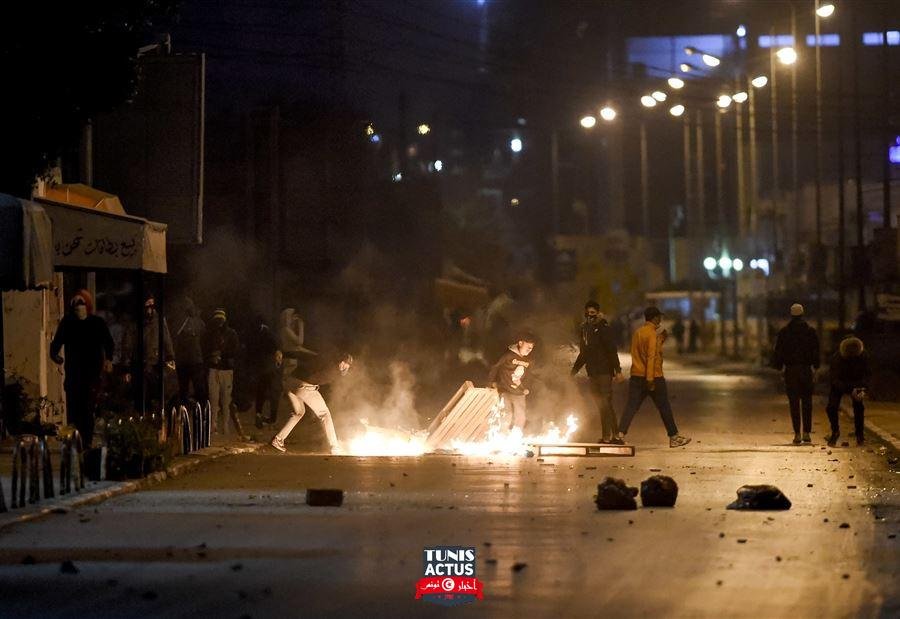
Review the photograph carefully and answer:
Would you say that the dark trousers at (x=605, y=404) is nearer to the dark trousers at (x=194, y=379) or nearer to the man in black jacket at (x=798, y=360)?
the man in black jacket at (x=798, y=360)

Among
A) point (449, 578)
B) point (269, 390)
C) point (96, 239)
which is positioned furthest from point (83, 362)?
point (449, 578)

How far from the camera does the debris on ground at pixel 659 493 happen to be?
13320mm

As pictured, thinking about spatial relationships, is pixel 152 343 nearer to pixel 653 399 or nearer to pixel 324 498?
pixel 653 399

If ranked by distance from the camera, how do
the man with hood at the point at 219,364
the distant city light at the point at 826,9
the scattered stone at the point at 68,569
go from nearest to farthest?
the scattered stone at the point at 68,569 < the man with hood at the point at 219,364 < the distant city light at the point at 826,9

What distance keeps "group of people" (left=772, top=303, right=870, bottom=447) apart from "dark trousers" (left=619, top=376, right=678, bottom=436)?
1623mm

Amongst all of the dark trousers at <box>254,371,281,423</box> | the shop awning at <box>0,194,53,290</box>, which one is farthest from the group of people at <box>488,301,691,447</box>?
the shop awning at <box>0,194,53,290</box>

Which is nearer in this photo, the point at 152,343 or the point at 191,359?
the point at 191,359

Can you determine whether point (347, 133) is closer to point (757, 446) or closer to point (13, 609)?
point (757, 446)

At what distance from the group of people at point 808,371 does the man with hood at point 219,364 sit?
7.79 metres

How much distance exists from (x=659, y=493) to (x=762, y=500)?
881 mm

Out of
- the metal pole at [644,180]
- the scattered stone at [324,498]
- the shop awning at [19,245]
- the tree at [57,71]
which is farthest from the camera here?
the metal pole at [644,180]

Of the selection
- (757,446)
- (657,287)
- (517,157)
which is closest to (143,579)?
(757,446)

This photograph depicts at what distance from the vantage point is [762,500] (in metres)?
13.1

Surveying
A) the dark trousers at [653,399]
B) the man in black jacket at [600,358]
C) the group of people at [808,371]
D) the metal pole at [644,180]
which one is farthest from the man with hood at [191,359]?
the metal pole at [644,180]
